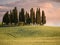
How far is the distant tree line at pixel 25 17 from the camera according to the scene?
409 cm

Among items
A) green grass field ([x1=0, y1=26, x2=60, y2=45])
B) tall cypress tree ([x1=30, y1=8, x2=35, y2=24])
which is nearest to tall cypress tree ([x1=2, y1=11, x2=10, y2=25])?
green grass field ([x1=0, y1=26, x2=60, y2=45])

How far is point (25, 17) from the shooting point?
414 cm

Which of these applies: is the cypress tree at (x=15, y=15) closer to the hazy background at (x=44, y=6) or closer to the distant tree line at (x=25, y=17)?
the distant tree line at (x=25, y=17)

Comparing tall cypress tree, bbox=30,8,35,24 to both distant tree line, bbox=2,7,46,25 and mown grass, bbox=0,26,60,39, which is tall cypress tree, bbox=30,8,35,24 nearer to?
distant tree line, bbox=2,7,46,25

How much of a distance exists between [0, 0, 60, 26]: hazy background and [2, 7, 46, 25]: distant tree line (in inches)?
3.8

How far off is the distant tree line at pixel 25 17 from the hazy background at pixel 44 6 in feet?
0.32

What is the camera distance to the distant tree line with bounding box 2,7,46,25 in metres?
4.09

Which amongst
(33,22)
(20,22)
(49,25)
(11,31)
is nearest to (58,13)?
(49,25)

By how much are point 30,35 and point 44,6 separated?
0.79 m

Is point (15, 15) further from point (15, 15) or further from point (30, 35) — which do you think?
point (30, 35)

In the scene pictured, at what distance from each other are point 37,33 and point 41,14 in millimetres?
464

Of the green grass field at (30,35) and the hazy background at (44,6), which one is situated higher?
the hazy background at (44,6)

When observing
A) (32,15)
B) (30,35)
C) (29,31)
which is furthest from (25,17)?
(30,35)

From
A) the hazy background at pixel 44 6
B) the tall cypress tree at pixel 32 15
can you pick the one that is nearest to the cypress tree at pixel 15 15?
the hazy background at pixel 44 6
